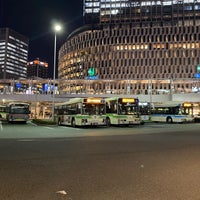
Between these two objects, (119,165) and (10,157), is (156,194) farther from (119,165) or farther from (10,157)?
(10,157)

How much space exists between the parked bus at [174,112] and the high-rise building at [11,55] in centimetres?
15458

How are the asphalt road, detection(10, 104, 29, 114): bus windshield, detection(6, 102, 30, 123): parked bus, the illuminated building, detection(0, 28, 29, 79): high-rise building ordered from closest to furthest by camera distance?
1. the asphalt road
2. detection(6, 102, 30, 123): parked bus
3. detection(10, 104, 29, 114): bus windshield
4. the illuminated building
5. detection(0, 28, 29, 79): high-rise building

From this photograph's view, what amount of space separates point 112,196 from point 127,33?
382ft

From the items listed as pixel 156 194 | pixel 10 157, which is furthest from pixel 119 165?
pixel 10 157

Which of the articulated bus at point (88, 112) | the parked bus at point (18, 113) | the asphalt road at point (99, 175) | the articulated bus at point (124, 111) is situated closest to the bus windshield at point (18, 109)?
the parked bus at point (18, 113)

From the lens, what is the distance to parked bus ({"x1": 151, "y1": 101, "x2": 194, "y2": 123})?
123 ft

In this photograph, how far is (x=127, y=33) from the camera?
117 metres

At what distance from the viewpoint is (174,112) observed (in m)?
38.0

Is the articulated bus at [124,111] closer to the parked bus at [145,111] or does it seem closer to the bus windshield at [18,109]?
the parked bus at [145,111]

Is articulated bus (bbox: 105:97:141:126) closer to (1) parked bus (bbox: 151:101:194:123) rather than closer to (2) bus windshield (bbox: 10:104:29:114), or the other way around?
(1) parked bus (bbox: 151:101:194:123)

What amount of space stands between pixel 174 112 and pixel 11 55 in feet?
548

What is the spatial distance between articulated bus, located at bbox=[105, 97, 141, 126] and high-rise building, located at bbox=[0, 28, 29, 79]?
163056mm

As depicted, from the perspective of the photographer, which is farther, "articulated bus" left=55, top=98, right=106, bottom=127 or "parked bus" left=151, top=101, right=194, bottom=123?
"parked bus" left=151, top=101, right=194, bottom=123

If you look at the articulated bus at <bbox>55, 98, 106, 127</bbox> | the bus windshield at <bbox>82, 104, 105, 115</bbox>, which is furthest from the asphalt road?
the bus windshield at <bbox>82, 104, 105, 115</bbox>
